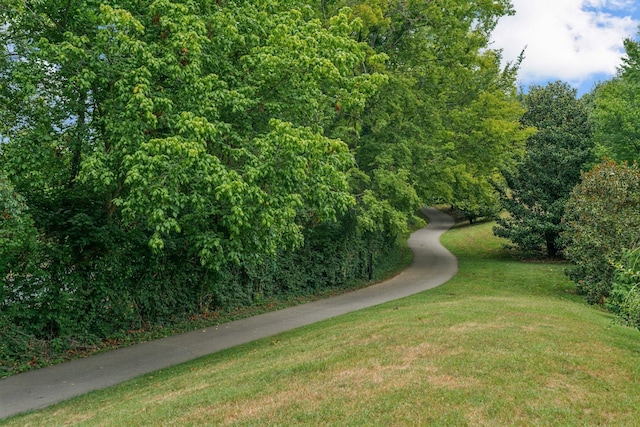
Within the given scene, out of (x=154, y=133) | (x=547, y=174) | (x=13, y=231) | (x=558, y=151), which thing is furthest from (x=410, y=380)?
(x=558, y=151)

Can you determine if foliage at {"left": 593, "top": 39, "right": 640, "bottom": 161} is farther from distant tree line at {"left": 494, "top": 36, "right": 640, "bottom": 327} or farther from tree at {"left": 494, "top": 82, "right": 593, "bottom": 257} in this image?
tree at {"left": 494, "top": 82, "right": 593, "bottom": 257}

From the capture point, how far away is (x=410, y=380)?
5.57m

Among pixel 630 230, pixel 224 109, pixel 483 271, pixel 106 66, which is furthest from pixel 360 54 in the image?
pixel 483 271

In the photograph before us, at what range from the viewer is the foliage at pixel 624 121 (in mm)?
22328

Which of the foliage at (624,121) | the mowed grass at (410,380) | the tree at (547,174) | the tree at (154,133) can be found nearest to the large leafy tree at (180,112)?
the tree at (154,133)

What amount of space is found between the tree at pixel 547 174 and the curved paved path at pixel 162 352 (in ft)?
24.0

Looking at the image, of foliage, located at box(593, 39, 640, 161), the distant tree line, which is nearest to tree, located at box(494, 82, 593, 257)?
the distant tree line

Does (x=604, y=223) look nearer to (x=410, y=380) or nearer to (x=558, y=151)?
(x=558, y=151)

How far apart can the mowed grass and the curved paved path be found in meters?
0.69

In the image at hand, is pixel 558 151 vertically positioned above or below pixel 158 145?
below

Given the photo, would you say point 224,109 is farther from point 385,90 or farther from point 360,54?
point 385,90

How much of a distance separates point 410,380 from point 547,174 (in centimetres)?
2127

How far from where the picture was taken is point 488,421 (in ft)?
14.7

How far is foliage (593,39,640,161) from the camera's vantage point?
22.3 meters
